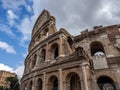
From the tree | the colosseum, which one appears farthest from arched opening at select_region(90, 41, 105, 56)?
the tree

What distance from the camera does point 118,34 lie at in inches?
579

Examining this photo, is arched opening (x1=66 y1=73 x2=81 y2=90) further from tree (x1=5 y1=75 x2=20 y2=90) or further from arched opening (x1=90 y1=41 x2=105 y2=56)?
tree (x1=5 y1=75 x2=20 y2=90)

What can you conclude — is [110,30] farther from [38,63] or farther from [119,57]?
[38,63]

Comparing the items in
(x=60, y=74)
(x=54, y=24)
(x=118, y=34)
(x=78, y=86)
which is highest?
(x=54, y=24)

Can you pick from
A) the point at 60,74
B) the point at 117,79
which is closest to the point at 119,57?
the point at 117,79

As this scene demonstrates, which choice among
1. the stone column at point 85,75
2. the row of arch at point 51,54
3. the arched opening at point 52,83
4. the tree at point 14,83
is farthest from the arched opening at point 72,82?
the tree at point 14,83

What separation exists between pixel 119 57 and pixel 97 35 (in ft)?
12.8

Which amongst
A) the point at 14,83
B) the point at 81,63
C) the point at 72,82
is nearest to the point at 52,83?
the point at 72,82

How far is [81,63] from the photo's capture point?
466 inches

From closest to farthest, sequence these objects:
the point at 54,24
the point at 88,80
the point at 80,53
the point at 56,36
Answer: the point at 88,80 → the point at 80,53 → the point at 56,36 → the point at 54,24

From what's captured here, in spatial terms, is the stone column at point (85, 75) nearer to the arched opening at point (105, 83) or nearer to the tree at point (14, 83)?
the arched opening at point (105, 83)

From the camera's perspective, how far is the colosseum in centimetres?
1205

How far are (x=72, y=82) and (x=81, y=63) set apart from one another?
3.07m

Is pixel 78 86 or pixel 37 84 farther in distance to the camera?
pixel 37 84
